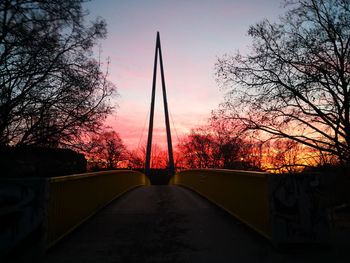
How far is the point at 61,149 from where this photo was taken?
42.6ft

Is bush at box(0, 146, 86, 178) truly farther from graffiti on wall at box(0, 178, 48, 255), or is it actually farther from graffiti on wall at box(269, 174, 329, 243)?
graffiti on wall at box(269, 174, 329, 243)

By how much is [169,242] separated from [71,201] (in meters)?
2.24

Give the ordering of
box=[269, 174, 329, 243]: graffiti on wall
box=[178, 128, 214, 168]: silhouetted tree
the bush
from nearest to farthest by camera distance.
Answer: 1. box=[269, 174, 329, 243]: graffiti on wall
2. the bush
3. box=[178, 128, 214, 168]: silhouetted tree

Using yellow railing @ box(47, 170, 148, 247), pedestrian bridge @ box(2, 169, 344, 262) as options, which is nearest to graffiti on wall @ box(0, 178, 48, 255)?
pedestrian bridge @ box(2, 169, 344, 262)

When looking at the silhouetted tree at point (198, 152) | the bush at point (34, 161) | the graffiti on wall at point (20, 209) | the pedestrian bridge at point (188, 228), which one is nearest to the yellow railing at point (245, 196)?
the pedestrian bridge at point (188, 228)

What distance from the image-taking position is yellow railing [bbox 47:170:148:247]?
6.19 m

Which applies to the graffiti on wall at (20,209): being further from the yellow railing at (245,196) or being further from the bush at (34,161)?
the bush at (34,161)

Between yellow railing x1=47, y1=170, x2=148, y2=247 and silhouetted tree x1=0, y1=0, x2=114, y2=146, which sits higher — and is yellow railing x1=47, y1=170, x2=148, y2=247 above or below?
below

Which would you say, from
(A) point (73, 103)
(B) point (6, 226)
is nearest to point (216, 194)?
(A) point (73, 103)

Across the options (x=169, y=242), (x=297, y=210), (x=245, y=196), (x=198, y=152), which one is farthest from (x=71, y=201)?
(x=198, y=152)

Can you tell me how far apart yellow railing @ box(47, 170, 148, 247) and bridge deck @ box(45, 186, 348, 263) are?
22cm

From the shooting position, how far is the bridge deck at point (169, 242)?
5523mm

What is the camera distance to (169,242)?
6.48m

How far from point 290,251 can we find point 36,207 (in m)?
3.96
